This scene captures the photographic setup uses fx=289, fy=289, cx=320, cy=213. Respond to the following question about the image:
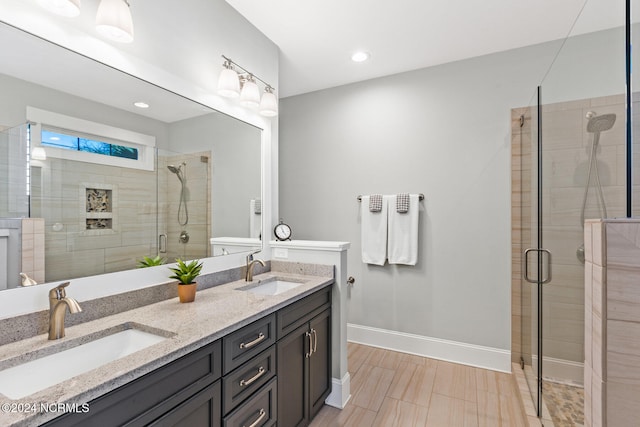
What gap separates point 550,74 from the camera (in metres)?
1.82

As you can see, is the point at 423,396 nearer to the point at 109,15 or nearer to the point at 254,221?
the point at 254,221

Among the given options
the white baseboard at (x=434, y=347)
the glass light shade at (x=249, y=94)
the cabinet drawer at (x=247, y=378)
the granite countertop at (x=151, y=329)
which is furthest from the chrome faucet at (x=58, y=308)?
the white baseboard at (x=434, y=347)

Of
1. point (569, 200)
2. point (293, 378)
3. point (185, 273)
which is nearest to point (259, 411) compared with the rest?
point (293, 378)

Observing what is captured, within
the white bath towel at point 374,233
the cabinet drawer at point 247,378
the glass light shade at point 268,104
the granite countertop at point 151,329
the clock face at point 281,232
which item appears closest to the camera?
the granite countertop at point 151,329

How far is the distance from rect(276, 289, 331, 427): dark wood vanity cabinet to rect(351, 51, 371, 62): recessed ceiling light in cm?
201

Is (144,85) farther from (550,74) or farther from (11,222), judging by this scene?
(550,74)

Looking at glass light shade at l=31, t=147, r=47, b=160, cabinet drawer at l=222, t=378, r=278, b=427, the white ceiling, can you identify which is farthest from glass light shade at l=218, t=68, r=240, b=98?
cabinet drawer at l=222, t=378, r=278, b=427

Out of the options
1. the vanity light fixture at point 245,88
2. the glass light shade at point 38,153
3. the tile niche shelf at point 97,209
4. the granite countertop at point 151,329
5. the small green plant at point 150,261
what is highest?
the vanity light fixture at point 245,88

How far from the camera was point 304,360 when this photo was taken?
172cm

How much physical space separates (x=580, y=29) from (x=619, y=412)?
1548 millimetres

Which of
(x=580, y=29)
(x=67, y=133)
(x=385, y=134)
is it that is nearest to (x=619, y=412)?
(x=580, y=29)

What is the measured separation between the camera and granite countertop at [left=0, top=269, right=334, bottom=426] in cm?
70

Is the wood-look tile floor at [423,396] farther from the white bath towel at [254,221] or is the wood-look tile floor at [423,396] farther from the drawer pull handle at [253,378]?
the white bath towel at [254,221]

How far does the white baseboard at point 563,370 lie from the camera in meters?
1.09
